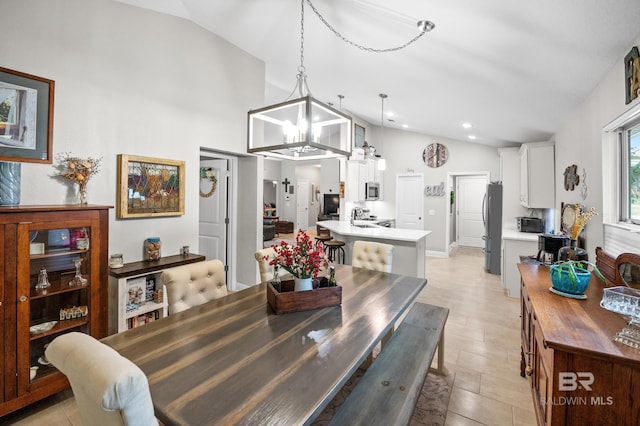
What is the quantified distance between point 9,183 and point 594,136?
15.0 feet

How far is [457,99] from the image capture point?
3.79 metres

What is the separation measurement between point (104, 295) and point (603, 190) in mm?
4035

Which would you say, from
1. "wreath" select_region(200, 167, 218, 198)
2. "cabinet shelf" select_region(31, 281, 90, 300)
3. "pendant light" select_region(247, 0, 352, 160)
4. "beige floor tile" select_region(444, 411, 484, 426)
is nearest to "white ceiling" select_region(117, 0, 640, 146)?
"pendant light" select_region(247, 0, 352, 160)

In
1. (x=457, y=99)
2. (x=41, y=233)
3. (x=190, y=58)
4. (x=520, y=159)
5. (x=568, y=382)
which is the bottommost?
(x=568, y=382)

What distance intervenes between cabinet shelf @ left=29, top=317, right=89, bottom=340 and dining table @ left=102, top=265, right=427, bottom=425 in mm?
1159

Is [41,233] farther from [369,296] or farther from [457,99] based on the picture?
[457,99]

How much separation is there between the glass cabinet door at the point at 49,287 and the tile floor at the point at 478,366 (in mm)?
287

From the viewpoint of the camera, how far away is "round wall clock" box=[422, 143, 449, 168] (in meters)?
7.21

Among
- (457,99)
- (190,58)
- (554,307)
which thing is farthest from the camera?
(457,99)

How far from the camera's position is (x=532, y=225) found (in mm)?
4902

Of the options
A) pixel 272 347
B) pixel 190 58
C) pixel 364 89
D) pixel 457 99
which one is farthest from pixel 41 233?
pixel 457 99

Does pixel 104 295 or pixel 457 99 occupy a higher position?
pixel 457 99

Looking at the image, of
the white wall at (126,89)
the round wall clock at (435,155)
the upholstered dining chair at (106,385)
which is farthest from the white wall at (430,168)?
the upholstered dining chair at (106,385)

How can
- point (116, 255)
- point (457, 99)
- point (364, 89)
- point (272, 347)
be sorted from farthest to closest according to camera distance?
1. point (364, 89)
2. point (457, 99)
3. point (116, 255)
4. point (272, 347)
